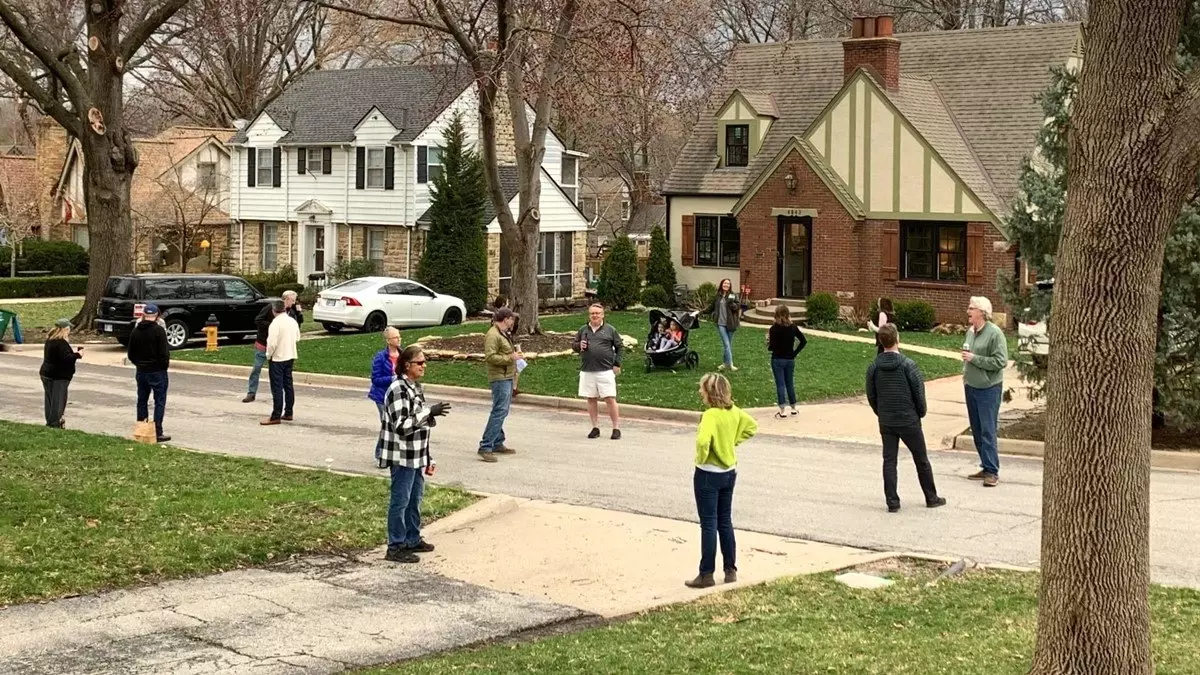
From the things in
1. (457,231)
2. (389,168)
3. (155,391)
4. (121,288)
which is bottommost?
(155,391)

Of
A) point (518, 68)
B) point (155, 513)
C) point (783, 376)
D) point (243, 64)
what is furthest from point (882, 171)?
point (243, 64)

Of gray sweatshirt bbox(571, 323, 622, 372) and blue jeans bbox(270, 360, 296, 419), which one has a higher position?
gray sweatshirt bbox(571, 323, 622, 372)

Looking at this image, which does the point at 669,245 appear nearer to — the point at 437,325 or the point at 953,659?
the point at 437,325

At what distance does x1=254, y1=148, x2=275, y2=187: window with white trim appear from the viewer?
4734cm

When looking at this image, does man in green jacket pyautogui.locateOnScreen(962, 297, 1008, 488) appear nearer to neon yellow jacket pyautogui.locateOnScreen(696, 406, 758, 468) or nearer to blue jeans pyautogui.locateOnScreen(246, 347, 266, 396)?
neon yellow jacket pyautogui.locateOnScreen(696, 406, 758, 468)

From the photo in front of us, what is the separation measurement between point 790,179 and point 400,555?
25.8 meters

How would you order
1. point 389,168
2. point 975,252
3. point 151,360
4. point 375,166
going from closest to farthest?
1. point 151,360
2. point 975,252
3. point 389,168
4. point 375,166

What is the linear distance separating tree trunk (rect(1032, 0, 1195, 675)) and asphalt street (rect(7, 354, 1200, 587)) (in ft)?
13.9

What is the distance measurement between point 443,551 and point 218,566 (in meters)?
1.90

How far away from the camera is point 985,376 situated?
14570 mm

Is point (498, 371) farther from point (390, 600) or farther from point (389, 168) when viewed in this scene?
point (389, 168)

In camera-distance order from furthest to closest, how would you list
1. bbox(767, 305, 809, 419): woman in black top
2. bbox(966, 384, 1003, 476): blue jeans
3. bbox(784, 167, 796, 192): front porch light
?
bbox(784, 167, 796, 192): front porch light → bbox(767, 305, 809, 419): woman in black top → bbox(966, 384, 1003, 476): blue jeans

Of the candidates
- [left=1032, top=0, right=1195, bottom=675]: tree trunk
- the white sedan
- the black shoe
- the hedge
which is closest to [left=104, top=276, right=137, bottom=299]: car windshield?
the white sedan

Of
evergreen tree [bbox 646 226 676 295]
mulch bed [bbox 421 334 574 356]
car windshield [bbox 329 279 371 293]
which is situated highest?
evergreen tree [bbox 646 226 676 295]
